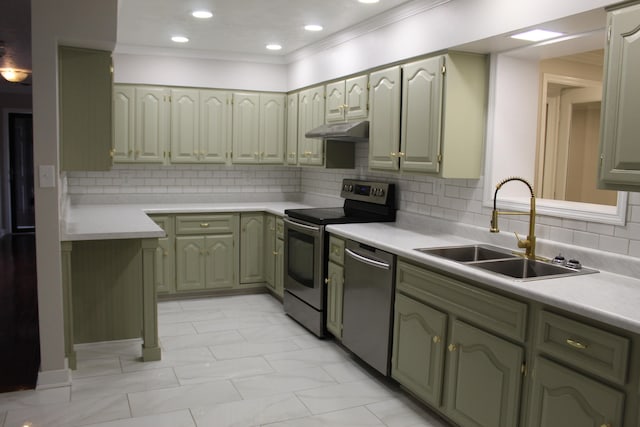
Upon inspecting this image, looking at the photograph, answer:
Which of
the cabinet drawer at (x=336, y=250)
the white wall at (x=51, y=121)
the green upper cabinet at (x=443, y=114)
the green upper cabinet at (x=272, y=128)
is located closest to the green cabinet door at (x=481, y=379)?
the green upper cabinet at (x=443, y=114)

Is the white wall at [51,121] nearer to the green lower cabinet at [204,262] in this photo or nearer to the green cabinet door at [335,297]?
the green cabinet door at [335,297]

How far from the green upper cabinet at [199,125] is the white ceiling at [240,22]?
46cm

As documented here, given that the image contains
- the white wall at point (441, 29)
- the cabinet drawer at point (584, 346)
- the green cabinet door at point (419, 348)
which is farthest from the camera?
the green cabinet door at point (419, 348)

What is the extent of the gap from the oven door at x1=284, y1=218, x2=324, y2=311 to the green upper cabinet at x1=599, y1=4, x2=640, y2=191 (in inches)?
87.4

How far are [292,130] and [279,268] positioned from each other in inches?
58.2

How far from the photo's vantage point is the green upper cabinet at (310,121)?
5047mm

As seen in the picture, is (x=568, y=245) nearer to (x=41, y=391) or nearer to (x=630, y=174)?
(x=630, y=174)

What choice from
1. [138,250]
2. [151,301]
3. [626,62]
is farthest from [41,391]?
[626,62]

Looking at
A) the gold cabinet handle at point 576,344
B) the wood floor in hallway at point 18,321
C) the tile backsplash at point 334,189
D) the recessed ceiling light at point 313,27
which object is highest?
the recessed ceiling light at point 313,27

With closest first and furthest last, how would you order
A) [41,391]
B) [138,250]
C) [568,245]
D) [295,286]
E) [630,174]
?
[630,174] < [568,245] < [41,391] < [138,250] < [295,286]

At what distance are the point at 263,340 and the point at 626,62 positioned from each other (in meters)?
3.10

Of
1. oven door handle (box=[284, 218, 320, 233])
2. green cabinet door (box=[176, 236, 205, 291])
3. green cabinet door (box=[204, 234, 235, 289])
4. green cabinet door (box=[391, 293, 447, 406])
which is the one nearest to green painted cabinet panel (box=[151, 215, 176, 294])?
green cabinet door (box=[176, 236, 205, 291])

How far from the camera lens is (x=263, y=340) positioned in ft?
13.9

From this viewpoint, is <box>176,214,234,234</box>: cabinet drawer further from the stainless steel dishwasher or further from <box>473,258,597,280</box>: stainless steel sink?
<box>473,258,597,280</box>: stainless steel sink
